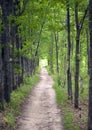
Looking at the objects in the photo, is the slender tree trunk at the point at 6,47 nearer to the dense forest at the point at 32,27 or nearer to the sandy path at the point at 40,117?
the dense forest at the point at 32,27

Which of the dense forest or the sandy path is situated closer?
the sandy path

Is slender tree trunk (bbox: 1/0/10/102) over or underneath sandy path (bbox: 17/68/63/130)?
over

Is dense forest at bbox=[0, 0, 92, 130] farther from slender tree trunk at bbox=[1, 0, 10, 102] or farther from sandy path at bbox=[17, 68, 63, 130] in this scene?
sandy path at bbox=[17, 68, 63, 130]

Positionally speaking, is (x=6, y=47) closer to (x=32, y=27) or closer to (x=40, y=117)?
(x=40, y=117)

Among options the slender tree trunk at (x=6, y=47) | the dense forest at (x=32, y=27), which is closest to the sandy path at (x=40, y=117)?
the dense forest at (x=32, y=27)

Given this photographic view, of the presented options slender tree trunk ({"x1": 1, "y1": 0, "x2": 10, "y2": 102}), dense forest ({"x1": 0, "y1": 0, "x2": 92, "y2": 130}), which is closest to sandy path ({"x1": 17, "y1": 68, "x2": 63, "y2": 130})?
dense forest ({"x1": 0, "y1": 0, "x2": 92, "y2": 130})

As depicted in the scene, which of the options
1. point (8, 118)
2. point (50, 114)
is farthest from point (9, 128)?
point (50, 114)

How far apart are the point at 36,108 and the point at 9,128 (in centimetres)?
530

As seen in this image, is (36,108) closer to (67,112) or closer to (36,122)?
(67,112)

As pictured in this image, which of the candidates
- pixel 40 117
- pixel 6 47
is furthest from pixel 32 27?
pixel 40 117

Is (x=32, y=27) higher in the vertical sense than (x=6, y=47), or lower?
higher

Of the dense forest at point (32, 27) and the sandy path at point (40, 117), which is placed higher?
the dense forest at point (32, 27)

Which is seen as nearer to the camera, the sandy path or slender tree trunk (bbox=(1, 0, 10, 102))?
the sandy path

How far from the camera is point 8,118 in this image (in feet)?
41.4
